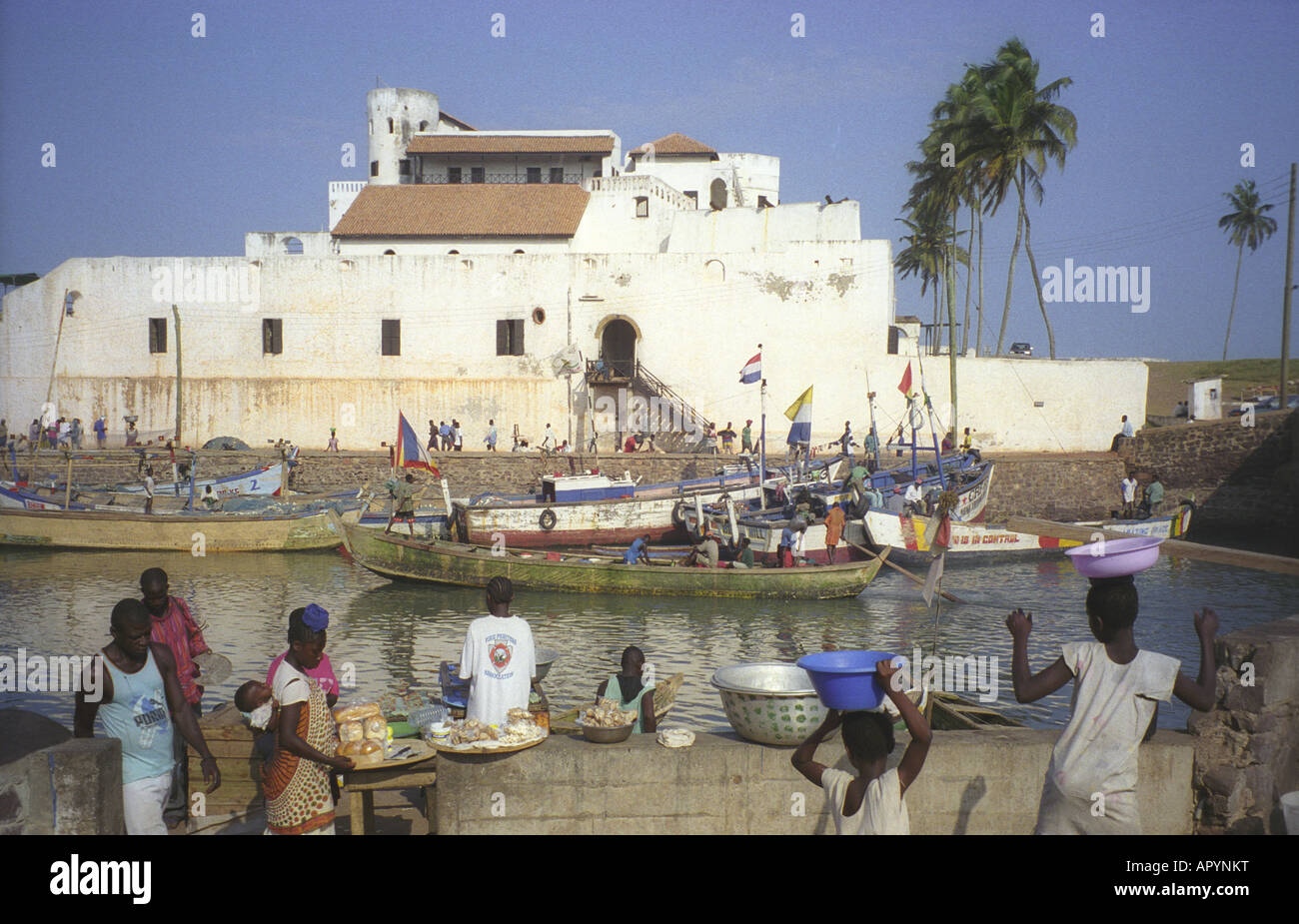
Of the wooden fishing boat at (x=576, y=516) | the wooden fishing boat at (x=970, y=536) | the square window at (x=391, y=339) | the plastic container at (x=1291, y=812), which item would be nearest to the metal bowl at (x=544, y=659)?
the plastic container at (x=1291, y=812)

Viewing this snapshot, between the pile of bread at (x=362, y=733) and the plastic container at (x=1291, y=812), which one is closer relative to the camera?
the plastic container at (x=1291, y=812)

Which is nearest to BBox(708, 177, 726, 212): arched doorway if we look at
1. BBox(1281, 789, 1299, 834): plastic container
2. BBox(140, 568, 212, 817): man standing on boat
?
BBox(140, 568, 212, 817): man standing on boat

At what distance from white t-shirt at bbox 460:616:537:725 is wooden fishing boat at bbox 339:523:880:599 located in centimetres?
1316

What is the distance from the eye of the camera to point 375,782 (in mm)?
5543

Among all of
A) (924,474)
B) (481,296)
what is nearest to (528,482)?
(481,296)

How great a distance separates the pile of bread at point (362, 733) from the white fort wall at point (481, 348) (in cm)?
3225

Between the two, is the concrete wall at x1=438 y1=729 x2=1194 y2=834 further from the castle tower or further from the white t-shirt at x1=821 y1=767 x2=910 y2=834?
the castle tower

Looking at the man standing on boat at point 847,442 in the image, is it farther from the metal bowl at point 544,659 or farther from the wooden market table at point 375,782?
the wooden market table at point 375,782

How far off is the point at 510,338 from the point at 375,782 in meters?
33.5

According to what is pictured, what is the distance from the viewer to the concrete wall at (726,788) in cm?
520

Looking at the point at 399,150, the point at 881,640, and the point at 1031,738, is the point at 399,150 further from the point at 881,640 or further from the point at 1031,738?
the point at 1031,738

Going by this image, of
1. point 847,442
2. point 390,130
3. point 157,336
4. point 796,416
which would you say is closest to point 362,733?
point 796,416

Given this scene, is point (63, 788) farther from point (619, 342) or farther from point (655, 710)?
point (619, 342)

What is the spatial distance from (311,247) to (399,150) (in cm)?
659
